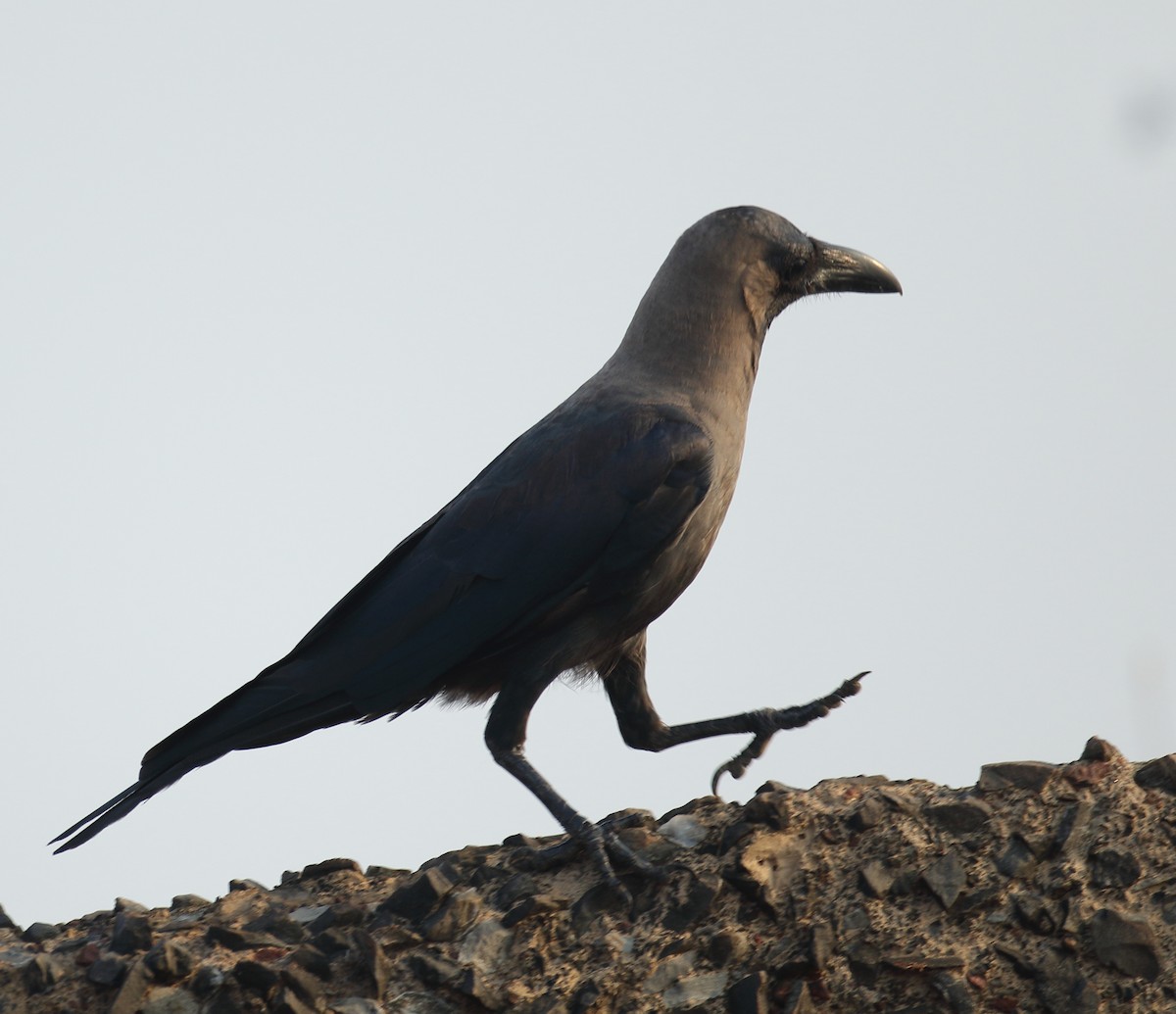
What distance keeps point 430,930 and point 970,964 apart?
4.73 ft

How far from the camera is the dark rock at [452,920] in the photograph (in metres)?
4.16

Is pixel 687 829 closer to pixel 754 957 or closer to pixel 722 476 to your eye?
pixel 754 957

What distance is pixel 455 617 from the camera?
200 inches

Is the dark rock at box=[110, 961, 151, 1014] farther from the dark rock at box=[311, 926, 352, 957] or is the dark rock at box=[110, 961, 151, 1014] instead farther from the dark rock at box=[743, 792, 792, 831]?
the dark rock at box=[743, 792, 792, 831]

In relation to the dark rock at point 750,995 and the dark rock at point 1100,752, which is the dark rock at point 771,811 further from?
the dark rock at point 1100,752

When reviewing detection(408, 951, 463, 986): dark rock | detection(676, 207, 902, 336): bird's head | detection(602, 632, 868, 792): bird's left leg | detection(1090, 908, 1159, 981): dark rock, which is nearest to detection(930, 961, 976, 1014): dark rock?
detection(1090, 908, 1159, 981): dark rock

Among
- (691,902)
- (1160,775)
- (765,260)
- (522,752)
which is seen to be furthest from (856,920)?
(765,260)

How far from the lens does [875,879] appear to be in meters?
4.12

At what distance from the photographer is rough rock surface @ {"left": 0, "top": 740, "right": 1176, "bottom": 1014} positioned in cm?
392

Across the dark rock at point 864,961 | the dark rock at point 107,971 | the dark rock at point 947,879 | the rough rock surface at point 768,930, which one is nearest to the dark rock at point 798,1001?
the rough rock surface at point 768,930

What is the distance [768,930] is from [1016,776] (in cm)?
88

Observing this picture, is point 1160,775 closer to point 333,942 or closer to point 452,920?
point 452,920

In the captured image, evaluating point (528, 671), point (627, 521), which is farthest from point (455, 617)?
point (627, 521)

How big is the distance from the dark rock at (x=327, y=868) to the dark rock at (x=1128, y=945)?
7.43 ft
